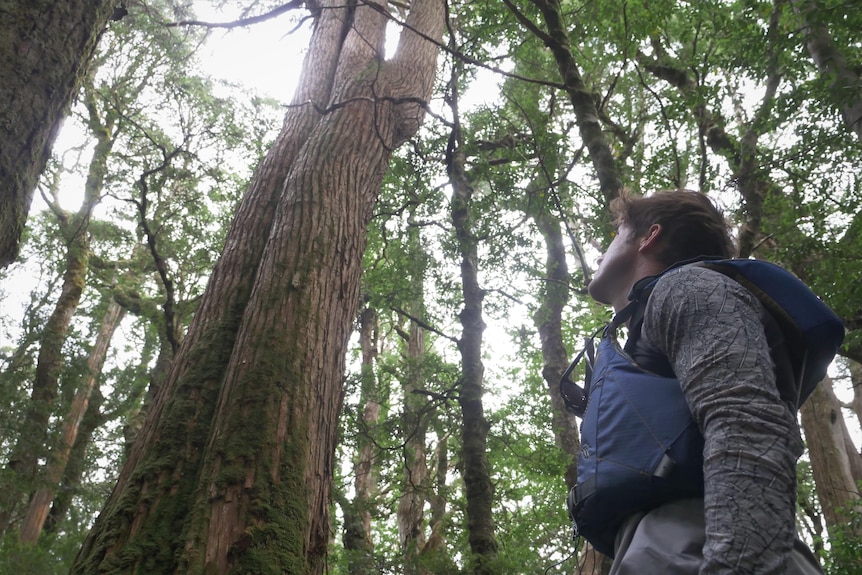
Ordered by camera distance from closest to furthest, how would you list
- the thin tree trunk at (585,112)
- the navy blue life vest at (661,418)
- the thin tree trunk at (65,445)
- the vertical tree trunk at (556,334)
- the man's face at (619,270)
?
the navy blue life vest at (661,418)
the man's face at (619,270)
the thin tree trunk at (585,112)
the vertical tree trunk at (556,334)
the thin tree trunk at (65,445)

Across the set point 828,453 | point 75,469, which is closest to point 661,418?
point 828,453

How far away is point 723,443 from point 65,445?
11.4 meters

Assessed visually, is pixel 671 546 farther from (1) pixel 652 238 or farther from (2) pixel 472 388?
(2) pixel 472 388

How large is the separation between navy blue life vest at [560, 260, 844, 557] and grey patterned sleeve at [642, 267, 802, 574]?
0.08 m

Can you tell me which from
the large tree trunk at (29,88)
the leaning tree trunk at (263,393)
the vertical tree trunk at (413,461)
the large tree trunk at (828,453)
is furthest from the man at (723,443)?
the large tree trunk at (828,453)

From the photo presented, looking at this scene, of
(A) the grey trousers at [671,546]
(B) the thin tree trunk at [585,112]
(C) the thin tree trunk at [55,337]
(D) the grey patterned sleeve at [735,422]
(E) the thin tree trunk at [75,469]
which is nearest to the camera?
(D) the grey patterned sleeve at [735,422]

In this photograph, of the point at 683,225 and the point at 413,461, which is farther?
the point at 413,461

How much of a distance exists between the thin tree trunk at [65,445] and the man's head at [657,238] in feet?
33.0

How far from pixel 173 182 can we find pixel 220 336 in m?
10.6

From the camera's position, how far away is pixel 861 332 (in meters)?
5.25

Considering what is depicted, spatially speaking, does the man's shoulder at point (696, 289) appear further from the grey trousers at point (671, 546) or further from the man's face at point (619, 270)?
the man's face at point (619, 270)

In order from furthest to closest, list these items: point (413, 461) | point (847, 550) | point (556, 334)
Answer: point (556, 334), point (413, 461), point (847, 550)

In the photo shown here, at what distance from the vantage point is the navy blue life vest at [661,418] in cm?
131

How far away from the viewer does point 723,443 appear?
3.76 feet
